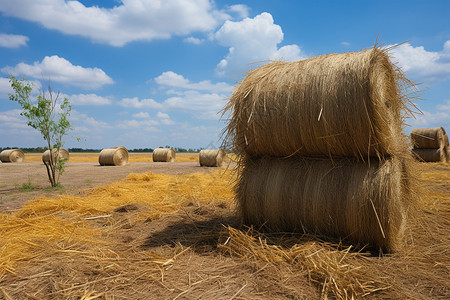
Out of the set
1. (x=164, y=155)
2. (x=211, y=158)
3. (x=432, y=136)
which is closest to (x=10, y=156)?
(x=164, y=155)

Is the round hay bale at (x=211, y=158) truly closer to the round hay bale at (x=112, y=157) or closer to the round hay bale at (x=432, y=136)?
the round hay bale at (x=112, y=157)

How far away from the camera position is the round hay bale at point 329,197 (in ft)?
12.2

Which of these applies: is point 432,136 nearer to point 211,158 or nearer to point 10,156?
point 211,158

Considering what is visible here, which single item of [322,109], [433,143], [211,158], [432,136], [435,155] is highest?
[322,109]

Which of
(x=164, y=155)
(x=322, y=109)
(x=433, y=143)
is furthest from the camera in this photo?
(x=164, y=155)

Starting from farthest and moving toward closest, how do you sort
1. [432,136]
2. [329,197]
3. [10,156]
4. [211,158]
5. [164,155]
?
[10,156]
[164,155]
[211,158]
[432,136]
[329,197]

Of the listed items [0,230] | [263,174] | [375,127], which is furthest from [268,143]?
[0,230]

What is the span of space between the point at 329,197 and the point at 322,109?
1128mm

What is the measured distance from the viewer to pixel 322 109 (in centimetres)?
384

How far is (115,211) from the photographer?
6.50 m

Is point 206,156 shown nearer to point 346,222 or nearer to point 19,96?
point 19,96

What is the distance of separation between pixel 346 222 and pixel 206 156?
1554 centimetres

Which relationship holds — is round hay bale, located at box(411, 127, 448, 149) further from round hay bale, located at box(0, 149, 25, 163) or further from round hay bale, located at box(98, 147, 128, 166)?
round hay bale, located at box(0, 149, 25, 163)

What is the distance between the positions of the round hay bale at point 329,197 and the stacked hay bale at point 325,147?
12mm
